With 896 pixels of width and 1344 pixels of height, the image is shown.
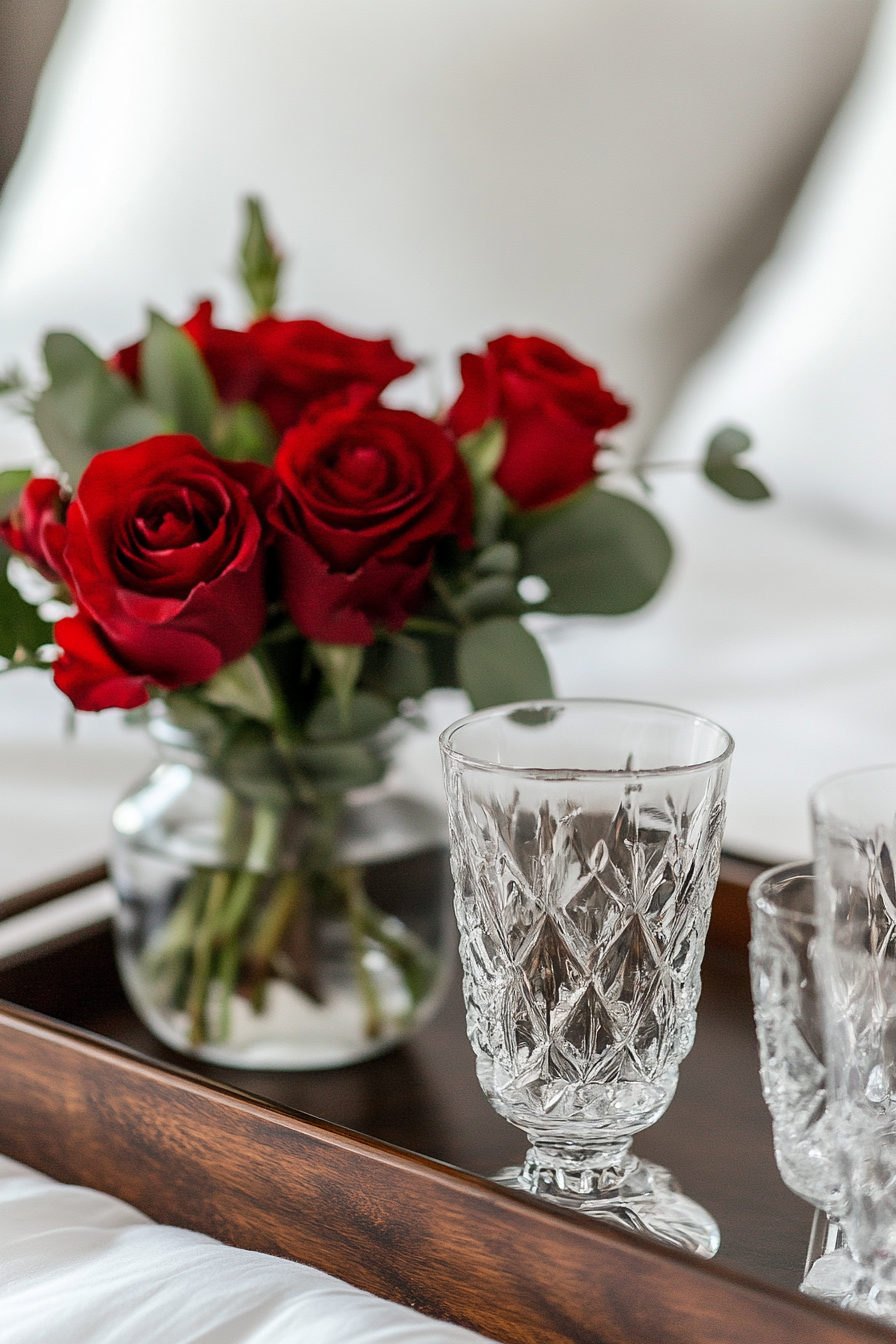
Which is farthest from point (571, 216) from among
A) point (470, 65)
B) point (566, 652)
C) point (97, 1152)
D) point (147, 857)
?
point (97, 1152)

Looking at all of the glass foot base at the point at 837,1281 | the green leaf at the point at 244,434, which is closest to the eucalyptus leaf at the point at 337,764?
the green leaf at the point at 244,434

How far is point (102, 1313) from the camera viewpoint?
1.04ft

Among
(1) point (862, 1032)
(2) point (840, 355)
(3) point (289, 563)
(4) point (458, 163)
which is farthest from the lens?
(4) point (458, 163)

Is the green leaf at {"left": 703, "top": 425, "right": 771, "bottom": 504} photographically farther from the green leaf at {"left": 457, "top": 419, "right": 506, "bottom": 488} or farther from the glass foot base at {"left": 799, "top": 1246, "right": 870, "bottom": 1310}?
the glass foot base at {"left": 799, "top": 1246, "right": 870, "bottom": 1310}

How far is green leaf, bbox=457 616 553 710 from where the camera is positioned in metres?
0.45

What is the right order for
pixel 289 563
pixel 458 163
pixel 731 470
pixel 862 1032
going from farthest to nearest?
pixel 458 163 → pixel 731 470 → pixel 289 563 → pixel 862 1032

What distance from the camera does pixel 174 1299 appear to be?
1.04ft

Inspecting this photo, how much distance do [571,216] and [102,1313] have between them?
903mm

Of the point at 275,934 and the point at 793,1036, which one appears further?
the point at 275,934

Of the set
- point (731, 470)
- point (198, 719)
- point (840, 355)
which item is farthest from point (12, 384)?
point (840, 355)

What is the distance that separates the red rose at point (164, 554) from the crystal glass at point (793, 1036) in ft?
0.58

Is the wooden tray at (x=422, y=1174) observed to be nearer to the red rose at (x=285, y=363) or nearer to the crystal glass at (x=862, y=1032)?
the crystal glass at (x=862, y=1032)

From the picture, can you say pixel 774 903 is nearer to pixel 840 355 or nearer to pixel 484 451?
pixel 484 451

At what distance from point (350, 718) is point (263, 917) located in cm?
9
